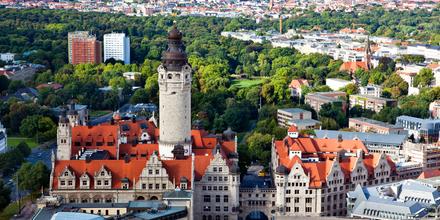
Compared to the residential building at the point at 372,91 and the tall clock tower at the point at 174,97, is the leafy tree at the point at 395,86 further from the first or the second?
the tall clock tower at the point at 174,97

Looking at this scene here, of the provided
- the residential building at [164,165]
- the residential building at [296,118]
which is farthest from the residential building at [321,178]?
the residential building at [296,118]

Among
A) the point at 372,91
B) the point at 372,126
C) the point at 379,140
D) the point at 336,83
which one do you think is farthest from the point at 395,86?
the point at 379,140

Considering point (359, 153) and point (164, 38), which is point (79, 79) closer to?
point (164, 38)

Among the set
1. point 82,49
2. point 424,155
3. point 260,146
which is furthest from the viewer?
point 82,49

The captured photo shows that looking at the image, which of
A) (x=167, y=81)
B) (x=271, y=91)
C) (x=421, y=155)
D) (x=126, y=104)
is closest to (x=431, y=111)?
(x=271, y=91)

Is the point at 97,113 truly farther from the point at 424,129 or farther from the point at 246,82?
the point at 424,129

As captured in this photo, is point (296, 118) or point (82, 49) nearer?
point (296, 118)

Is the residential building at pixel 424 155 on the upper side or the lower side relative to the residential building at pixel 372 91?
upper
